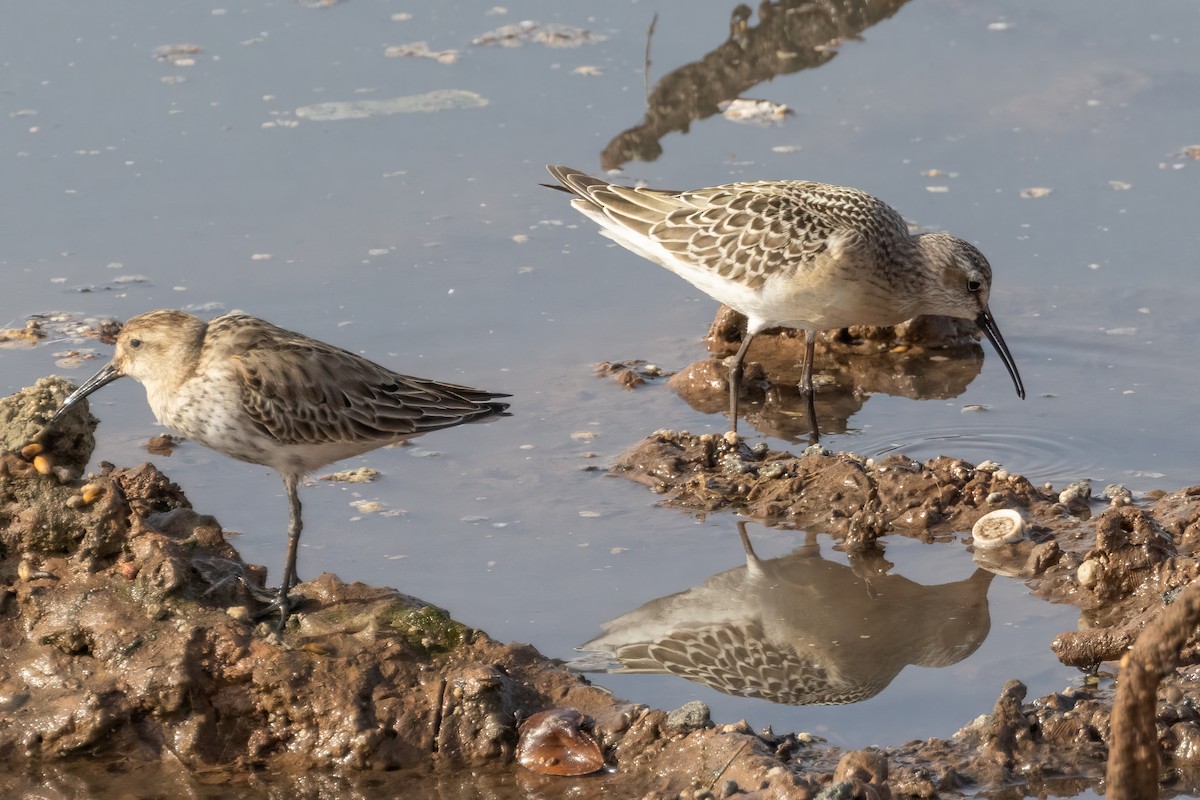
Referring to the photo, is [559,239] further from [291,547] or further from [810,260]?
[291,547]

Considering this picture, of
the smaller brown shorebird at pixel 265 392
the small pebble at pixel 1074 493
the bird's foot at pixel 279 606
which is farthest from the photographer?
the small pebble at pixel 1074 493

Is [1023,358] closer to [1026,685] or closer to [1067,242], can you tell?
[1067,242]

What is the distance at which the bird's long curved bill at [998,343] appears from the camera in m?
9.66

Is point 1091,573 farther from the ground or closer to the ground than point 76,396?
closer to the ground

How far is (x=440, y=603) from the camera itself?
744 cm

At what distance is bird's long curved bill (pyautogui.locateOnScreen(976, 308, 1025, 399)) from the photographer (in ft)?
31.7

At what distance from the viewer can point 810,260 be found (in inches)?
378

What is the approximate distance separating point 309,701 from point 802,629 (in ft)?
7.49

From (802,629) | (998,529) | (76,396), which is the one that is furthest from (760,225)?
(76,396)

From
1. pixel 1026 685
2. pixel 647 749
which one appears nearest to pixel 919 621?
pixel 1026 685

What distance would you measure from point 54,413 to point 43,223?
5.43 m

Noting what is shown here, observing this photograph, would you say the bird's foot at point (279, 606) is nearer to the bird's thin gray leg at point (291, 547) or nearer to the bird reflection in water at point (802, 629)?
the bird's thin gray leg at point (291, 547)

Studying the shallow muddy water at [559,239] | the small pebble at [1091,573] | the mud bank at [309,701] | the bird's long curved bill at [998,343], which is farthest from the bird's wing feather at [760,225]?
the mud bank at [309,701]

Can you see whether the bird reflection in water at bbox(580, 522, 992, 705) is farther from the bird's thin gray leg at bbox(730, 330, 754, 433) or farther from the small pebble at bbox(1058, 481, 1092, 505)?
the bird's thin gray leg at bbox(730, 330, 754, 433)
